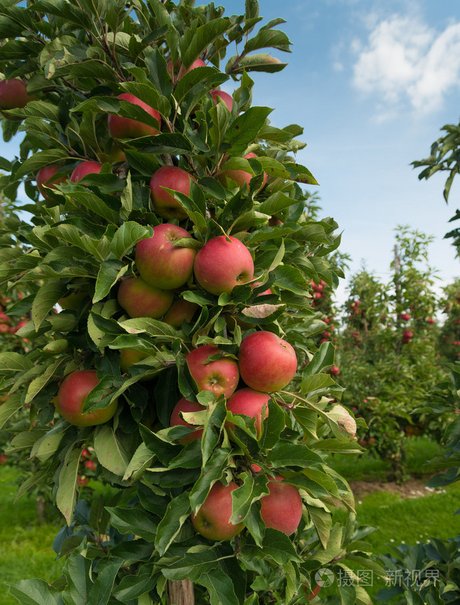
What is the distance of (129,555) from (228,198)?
904 mm

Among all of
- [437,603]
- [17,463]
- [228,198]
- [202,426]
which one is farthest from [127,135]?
[17,463]

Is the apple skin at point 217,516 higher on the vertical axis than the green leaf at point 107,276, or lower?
lower

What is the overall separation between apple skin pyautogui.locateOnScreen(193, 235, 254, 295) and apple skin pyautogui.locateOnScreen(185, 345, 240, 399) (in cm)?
15

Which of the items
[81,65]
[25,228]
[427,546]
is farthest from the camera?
[427,546]

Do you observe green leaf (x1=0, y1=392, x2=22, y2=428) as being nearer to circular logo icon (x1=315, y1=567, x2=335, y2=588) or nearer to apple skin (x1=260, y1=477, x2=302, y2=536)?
apple skin (x1=260, y1=477, x2=302, y2=536)

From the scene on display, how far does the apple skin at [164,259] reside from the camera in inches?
47.2

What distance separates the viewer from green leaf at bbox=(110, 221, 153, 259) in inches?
44.9

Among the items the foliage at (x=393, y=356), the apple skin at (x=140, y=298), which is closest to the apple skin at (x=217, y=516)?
the apple skin at (x=140, y=298)

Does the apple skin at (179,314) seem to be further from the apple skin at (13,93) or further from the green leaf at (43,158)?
the apple skin at (13,93)

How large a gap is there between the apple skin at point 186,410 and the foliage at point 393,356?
5.40 metres

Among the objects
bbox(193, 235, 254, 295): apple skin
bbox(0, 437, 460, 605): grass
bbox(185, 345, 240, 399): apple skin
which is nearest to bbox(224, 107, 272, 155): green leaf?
bbox(193, 235, 254, 295): apple skin

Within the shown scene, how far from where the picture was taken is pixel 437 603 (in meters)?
1.99

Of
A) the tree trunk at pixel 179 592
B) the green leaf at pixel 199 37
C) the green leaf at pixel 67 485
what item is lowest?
the tree trunk at pixel 179 592

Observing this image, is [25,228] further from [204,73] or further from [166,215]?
[204,73]
